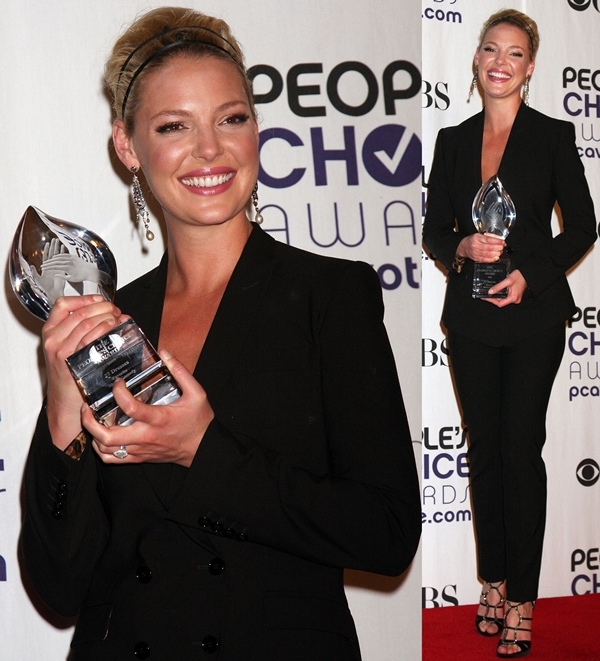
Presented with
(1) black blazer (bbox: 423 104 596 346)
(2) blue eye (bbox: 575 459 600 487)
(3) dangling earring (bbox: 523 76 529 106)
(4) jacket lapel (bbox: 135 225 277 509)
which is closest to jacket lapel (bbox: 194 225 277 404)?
(4) jacket lapel (bbox: 135 225 277 509)

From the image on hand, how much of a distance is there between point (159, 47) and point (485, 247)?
8.02ft

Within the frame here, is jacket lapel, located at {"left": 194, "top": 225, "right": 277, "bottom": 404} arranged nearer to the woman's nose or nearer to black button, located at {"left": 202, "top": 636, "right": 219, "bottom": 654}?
the woman's nose

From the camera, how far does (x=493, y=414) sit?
410cm

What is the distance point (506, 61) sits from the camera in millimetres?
4355

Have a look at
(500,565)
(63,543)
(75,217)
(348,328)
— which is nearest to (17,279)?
(63,543)

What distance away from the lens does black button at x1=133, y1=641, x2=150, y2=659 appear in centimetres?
148

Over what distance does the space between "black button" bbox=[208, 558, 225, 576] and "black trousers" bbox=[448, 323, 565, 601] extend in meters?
2.73

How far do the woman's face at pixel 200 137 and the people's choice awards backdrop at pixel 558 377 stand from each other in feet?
10.3

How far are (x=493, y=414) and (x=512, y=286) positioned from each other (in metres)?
0.57

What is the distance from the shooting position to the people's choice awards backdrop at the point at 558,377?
474cm

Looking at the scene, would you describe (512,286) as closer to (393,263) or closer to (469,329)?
(469,329)

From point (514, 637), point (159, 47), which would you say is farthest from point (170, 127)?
point (514, 637)

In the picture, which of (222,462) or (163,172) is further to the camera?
(163,172)

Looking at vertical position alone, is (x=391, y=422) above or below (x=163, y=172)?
below
